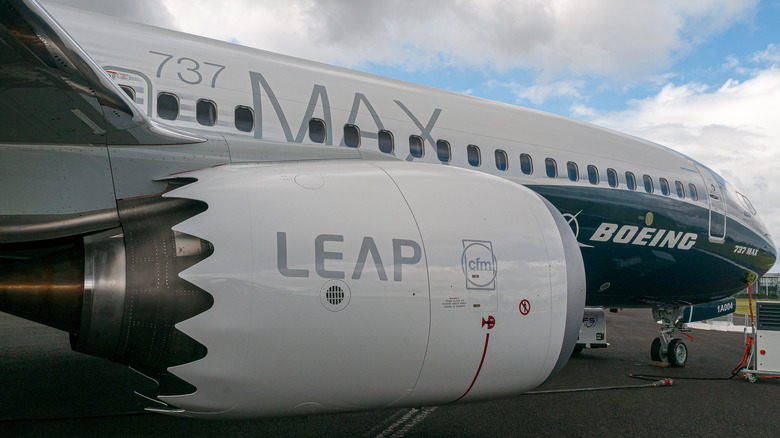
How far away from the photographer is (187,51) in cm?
556

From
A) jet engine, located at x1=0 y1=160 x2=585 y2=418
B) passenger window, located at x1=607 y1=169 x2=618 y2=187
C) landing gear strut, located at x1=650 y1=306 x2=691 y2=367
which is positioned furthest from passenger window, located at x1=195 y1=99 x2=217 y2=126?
landing gear strut, located at x1=650 y1=306 x2=691 y2=367

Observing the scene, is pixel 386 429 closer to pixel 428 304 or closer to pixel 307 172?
pixel 428 304

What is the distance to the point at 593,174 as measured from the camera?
326 inches

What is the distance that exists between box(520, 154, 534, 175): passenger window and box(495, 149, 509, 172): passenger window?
264 mm

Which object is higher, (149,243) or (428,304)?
(149,243)

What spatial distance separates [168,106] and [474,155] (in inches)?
144

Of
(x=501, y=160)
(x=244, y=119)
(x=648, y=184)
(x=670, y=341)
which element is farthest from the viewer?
(x=670, y=341)

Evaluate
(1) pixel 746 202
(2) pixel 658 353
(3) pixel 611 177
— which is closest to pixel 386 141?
(3) pixel 611 177

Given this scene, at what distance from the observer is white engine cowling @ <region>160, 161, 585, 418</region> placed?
320 cm

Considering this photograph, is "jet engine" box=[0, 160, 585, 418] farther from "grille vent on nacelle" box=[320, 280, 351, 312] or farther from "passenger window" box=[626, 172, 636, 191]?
"passenger window" box=[626, 172, 636, 191]

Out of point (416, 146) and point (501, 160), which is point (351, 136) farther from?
point (501, 160)

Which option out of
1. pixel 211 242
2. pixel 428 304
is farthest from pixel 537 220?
Answer: pixel 211 242

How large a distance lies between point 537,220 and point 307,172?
177 centimetres

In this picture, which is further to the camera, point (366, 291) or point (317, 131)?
point (317, 131)
